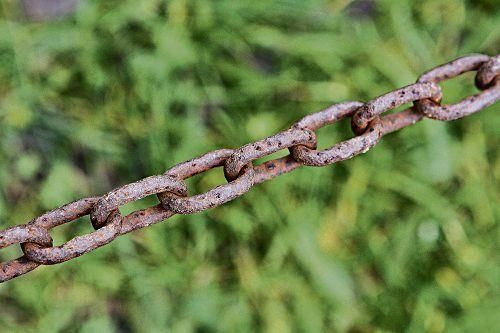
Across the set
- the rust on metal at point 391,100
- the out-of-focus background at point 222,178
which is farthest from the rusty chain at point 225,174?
the out-of-focus background at point 222,178

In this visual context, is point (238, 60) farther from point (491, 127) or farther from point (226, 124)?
point (491, 127)

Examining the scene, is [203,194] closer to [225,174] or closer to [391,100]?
[225,174]

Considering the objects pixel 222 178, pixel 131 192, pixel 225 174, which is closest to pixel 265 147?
pixel 225 174

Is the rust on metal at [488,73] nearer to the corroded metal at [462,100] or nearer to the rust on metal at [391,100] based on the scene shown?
the corroded metal at [462,100]

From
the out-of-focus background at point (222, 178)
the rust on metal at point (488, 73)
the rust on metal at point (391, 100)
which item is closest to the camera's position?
the rust on metal at point (391, 100)

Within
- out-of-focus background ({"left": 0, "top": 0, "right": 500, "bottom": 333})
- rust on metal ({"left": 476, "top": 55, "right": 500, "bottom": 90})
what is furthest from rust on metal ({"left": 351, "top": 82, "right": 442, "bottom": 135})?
out-of-focus background ({"left": 0, "top": 0, "right": 500, "bottom": 333})

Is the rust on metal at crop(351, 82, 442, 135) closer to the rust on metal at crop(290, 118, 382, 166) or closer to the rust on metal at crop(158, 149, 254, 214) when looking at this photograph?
the rust on metal at crop(290, 118, 382, 166)
